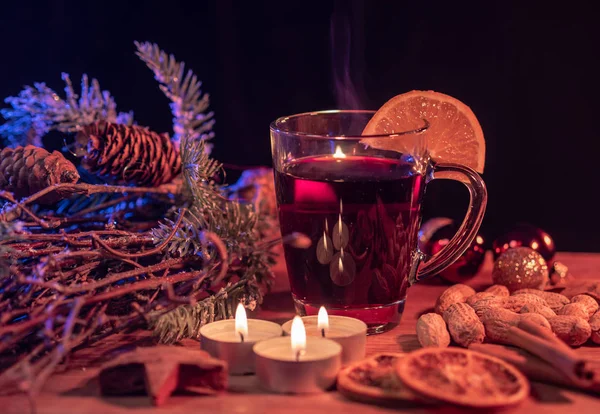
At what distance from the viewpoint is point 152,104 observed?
203cm

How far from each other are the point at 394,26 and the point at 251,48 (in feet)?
1.22

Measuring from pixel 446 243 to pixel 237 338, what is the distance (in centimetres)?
61

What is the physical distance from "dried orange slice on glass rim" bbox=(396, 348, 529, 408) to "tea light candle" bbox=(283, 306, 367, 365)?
0.11 meters

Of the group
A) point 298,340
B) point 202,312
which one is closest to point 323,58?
point 202,312

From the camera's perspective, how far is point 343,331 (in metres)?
1.08

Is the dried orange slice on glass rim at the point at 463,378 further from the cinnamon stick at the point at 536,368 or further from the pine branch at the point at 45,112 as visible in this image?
the pine branch at the point at 45,112

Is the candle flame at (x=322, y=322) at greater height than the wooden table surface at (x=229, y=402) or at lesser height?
greater

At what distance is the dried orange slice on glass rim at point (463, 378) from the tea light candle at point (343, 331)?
11cm

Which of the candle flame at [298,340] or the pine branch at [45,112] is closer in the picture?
the candle flame at [298,340]

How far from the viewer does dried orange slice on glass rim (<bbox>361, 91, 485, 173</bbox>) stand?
126cm

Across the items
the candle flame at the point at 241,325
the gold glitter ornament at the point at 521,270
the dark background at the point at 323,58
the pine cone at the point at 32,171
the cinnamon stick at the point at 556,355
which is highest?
the dark background at the point at 323,58

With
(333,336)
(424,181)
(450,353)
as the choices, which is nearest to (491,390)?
(450,353)

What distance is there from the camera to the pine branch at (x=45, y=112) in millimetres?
1469

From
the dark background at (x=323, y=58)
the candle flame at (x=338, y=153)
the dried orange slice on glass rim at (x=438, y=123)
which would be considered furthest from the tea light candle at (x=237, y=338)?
the dark background at (x=323, y=58)
